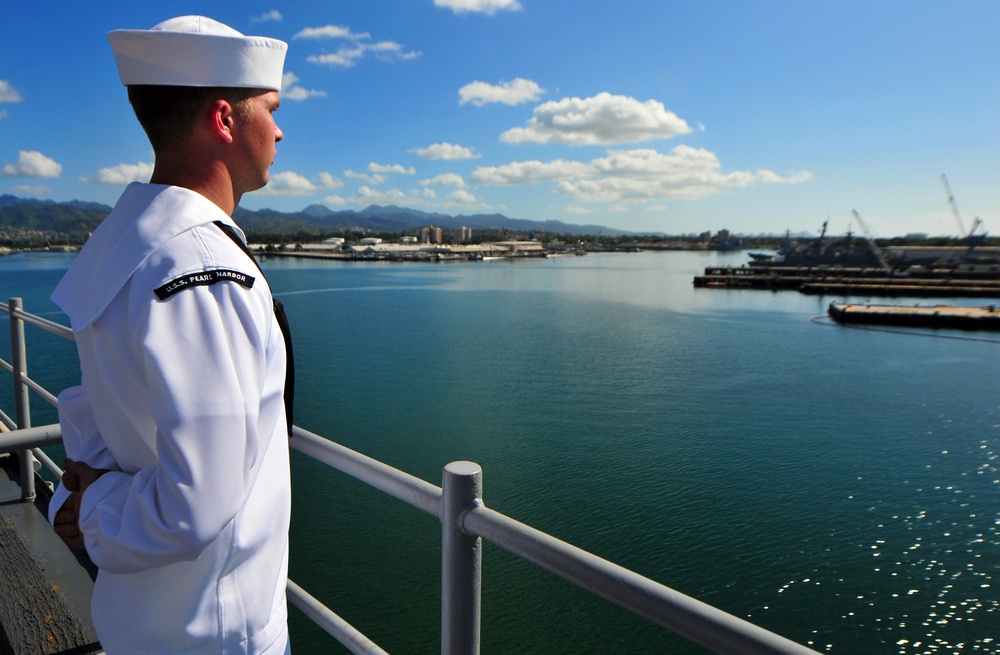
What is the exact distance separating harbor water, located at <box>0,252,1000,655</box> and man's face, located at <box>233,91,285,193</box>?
8.45m

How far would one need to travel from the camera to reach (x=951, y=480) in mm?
13430

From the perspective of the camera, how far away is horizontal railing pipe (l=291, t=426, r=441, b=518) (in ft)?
3.19

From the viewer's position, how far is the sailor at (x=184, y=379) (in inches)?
26.4

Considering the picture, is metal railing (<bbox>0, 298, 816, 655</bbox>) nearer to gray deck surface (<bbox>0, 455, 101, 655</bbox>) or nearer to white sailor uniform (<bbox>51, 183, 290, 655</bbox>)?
white sailor uniform (<bbox>51, 183, 290, 655</bbox>)

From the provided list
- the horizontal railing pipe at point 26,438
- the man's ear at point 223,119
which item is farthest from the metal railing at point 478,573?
the horizontal railing pipe at point 26,438

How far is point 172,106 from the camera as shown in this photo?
0.82 meters

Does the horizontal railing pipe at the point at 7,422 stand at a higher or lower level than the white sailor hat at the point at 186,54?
lower

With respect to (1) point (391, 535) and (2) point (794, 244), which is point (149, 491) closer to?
(1) point (391, 535)

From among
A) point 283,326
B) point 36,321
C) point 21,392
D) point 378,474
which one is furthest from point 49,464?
point 283,326

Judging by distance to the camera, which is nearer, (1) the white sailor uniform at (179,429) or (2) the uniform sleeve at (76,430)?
(1) the white sailor uniform at (179,429)

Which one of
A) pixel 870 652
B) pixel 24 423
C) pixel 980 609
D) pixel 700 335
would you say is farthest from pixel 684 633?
pixel 700 335

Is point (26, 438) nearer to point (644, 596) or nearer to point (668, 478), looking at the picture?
point (644, 596)

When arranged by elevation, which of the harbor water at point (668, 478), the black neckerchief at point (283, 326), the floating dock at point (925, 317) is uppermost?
the black neckerchief at point (283, 326)

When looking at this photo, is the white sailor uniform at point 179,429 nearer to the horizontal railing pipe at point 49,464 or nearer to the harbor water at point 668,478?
the horizontal railing pipe at point 49,464
